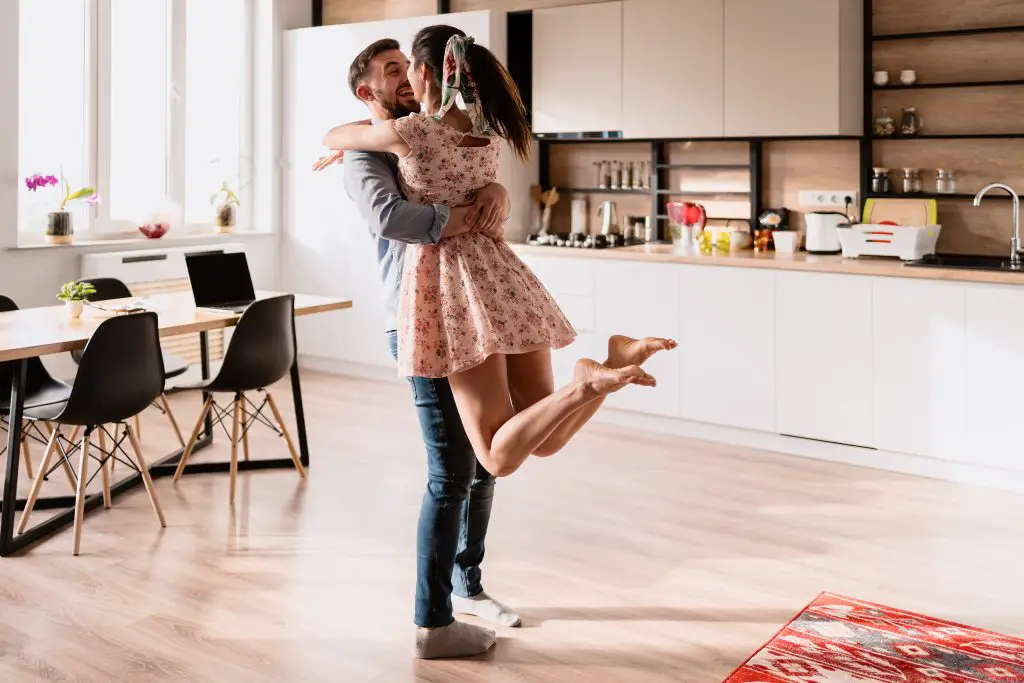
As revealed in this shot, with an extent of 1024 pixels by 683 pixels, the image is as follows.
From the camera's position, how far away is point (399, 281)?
2.69 metres

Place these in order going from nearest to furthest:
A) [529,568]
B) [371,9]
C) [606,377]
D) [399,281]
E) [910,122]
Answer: [606,377] → [399,281] → [529,568] → [910,122] → [371,9]

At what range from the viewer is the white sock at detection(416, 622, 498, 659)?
2707mm

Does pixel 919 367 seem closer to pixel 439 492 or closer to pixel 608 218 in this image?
pixel 608 218

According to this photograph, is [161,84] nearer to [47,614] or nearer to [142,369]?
[142,369]

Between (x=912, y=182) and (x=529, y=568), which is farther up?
(x=912, y=182)

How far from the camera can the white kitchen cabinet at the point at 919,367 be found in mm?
4320

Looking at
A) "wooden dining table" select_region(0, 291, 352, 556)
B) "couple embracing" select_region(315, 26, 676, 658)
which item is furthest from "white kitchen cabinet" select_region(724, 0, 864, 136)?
"couple embracing" select_region(315, 26, 676, 658)

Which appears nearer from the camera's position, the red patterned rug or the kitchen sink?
the red patterned rug

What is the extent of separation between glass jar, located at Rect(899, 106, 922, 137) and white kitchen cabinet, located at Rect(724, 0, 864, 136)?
0.19 m

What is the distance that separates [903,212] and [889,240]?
1.22 feet

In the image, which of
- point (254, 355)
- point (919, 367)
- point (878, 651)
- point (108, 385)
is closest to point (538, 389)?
point (878, 651)

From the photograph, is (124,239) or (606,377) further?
(124,239)

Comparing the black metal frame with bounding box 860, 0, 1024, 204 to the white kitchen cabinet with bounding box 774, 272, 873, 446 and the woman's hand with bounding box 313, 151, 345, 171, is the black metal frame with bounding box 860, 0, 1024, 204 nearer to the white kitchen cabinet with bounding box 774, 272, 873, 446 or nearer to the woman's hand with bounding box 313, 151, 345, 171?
the white kitchen cabinet with bounding box 774, 272, 873, 446

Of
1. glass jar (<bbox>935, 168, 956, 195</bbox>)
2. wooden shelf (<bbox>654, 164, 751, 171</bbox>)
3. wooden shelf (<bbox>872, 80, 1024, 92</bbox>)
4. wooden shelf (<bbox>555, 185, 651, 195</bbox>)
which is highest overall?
wooden shelf (<bbox>872, 80, 1024, 92</bbox>)
